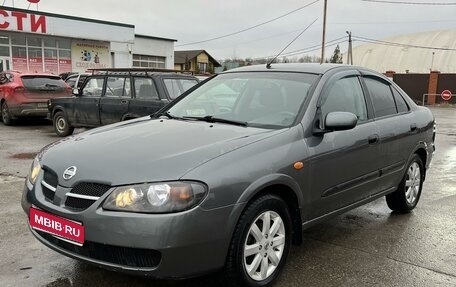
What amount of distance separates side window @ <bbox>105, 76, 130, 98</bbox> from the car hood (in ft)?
18.7

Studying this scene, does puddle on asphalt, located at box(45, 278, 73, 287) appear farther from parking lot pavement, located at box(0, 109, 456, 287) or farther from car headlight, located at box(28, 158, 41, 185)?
car headlight, located at box(28, 158, 41, 185)

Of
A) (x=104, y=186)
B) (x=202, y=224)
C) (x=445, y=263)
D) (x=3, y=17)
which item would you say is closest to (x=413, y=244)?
(x=445, y=263)

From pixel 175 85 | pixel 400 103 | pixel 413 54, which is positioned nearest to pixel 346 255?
pixel 400 103

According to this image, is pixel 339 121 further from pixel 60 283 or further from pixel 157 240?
pixel 60 283

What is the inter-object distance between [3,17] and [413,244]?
2545 cm

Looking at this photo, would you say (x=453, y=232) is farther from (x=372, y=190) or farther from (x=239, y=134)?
(x=239, y=134)

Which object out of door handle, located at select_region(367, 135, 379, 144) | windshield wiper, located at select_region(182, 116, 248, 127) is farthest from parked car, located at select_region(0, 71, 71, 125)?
door handle, located at select_region(367, 135, 379, 144)

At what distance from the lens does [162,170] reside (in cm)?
292

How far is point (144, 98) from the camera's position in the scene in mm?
9094

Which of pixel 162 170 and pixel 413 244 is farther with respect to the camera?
pixel 413 244

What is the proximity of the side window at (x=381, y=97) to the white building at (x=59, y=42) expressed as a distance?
24.4 metres

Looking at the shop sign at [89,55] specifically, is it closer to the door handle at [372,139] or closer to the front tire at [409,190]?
the front tire at [409,190]

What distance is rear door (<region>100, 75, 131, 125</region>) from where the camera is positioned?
9.48 metres

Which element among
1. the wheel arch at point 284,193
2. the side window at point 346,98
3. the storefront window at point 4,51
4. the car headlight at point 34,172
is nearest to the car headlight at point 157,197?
the wheel arch at point 284,193
